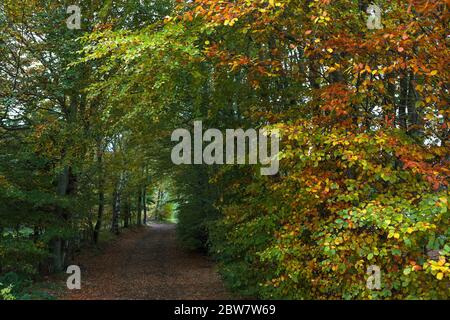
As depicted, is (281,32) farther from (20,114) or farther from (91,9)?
(20,114)

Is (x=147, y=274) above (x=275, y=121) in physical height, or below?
below

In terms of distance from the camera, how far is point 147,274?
1844cm

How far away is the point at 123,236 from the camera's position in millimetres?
33312

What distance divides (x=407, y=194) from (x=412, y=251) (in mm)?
789

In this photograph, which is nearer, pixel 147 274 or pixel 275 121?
pixel 275 121

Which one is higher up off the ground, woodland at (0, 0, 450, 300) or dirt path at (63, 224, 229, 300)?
woodland at (0, 0, 450, 300)

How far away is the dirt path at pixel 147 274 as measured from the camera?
14.1 meters

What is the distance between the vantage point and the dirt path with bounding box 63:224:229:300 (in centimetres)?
1412

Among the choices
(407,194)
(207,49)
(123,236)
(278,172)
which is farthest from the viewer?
(123,236)

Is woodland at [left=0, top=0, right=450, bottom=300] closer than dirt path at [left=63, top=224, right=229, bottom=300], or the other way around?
woodland at [left=0, top=0, right=450, bottom=300]

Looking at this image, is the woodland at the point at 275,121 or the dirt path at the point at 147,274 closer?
the woodland at the point at 275,121

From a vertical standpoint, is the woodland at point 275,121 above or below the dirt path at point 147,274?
above
